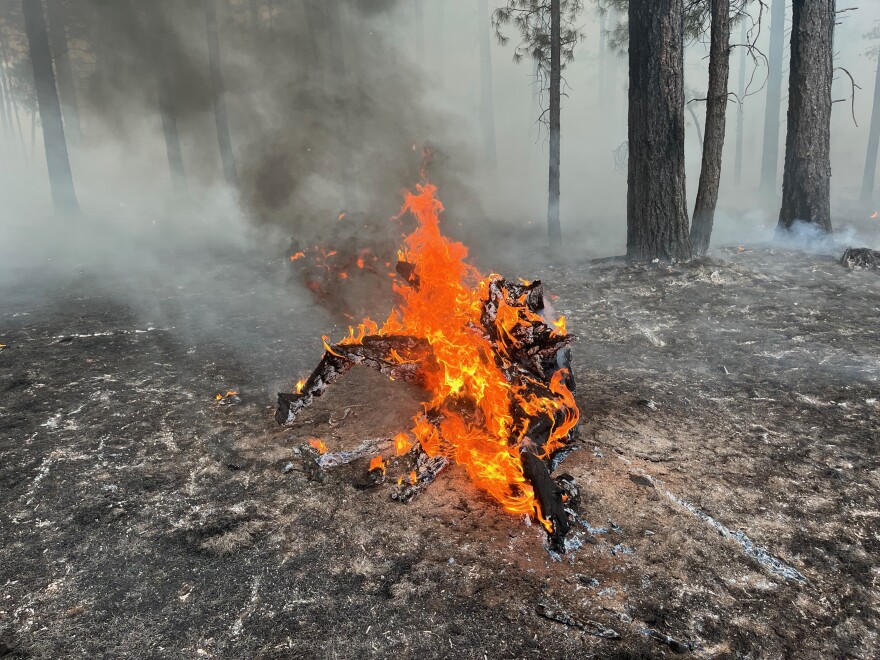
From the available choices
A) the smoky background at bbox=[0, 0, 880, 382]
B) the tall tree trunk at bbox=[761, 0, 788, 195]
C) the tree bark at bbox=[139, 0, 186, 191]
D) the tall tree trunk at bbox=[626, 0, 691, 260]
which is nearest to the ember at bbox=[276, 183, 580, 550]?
the smoky background at bbox=[0, 0, 880, 382]

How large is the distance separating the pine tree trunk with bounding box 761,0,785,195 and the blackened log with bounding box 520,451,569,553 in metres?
24.6

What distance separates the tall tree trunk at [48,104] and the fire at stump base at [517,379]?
15.5 m

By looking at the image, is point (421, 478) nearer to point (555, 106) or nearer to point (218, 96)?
point (555, 106)

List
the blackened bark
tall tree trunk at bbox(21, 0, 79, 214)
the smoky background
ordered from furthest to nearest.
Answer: tall tree trunk at bbox(21, 0, 79, 214), the blackened bark, the smoky background

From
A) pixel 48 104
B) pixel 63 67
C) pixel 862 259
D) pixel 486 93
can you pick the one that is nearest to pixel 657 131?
pixel 862 259

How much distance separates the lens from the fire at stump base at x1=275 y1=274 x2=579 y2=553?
3.74 metres

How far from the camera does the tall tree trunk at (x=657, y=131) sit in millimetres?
9719

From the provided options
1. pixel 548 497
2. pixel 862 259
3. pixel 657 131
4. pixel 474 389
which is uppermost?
pixel 657 131

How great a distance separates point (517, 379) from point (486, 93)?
2975 centimetres

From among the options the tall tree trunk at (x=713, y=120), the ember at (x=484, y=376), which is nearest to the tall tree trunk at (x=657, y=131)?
the tall tree trunk at (x=713, y=120)

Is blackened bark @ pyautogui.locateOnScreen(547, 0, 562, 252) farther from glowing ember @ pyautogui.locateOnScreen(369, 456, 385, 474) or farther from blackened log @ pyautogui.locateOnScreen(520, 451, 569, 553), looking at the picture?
blackened log @ pyautogui.locateOnScreen(520, 451, 569, 553)

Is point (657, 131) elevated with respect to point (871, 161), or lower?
elevated

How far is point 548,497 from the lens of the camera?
3.46 m

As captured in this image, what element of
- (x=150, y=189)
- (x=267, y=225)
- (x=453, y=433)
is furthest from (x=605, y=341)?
(x=150, y=189)
